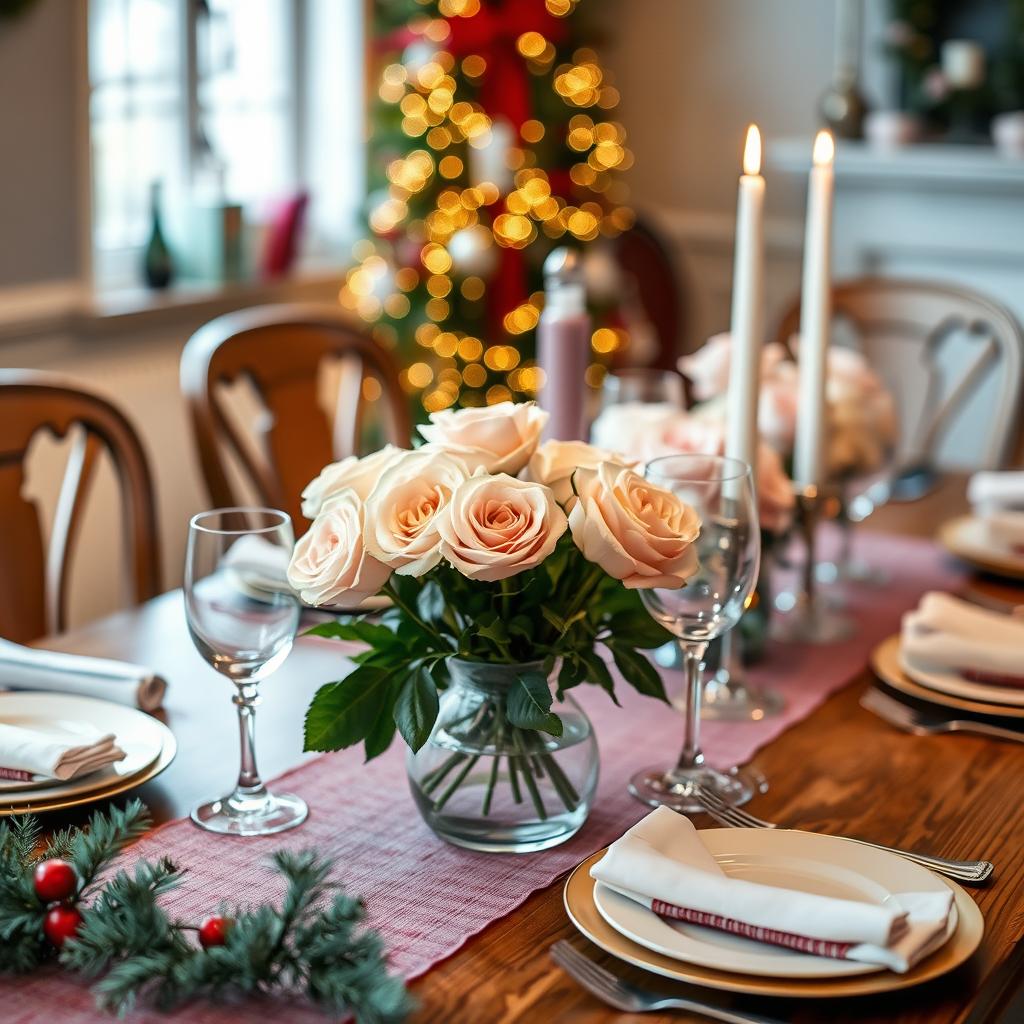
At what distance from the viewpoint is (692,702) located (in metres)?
1.15

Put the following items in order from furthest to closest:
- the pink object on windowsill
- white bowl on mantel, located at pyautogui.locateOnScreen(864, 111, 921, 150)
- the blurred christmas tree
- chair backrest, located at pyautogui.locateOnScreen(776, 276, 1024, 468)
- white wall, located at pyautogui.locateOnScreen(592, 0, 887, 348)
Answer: white wall, located at pyautogui.locateOnScreen(592, 0, 887, 348) < white bowl on mantel, located at pyautogui.locateOnScreen(864, 111, 921, 150) < the blurred christmas tree < the pink object on windowsill < chair backrest, located at pyautogui.locateOnScreen(776, 276, 1024, 468)

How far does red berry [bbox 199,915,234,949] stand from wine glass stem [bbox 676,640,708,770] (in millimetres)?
408

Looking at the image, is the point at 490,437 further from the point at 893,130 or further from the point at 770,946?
the point at 893,130

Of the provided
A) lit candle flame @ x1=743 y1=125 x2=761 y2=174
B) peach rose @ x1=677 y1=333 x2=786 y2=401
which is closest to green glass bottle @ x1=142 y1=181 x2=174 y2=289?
peach rose @ x1=677 y1=333 x2=786 y2=401

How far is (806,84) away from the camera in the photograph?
3900 millimetres

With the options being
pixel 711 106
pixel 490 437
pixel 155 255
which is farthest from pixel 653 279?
pixel 490 437

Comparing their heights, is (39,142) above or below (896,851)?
above

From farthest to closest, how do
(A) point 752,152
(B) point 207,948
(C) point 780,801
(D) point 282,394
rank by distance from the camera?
(D) point 282,394 → (A) point 752,152 → (C) point 780,801 → (B) point 207,948

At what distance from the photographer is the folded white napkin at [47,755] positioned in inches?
41.6

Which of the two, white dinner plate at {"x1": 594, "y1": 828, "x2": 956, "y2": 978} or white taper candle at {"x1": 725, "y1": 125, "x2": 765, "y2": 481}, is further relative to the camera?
white taper candle at {"x1": 725, "y1": 125, "x2": 765, "y2": 481}

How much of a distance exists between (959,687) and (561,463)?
0.52 metres

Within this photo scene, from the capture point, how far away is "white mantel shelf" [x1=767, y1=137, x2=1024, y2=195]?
11.5 feet

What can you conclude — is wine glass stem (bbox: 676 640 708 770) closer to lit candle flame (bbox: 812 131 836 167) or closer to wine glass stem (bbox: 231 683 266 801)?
wine glass stem (bbox: 231 683 266 801)

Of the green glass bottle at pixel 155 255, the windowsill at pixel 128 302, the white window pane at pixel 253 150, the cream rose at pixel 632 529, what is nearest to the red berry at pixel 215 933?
the cream rose at pixel 632 529
